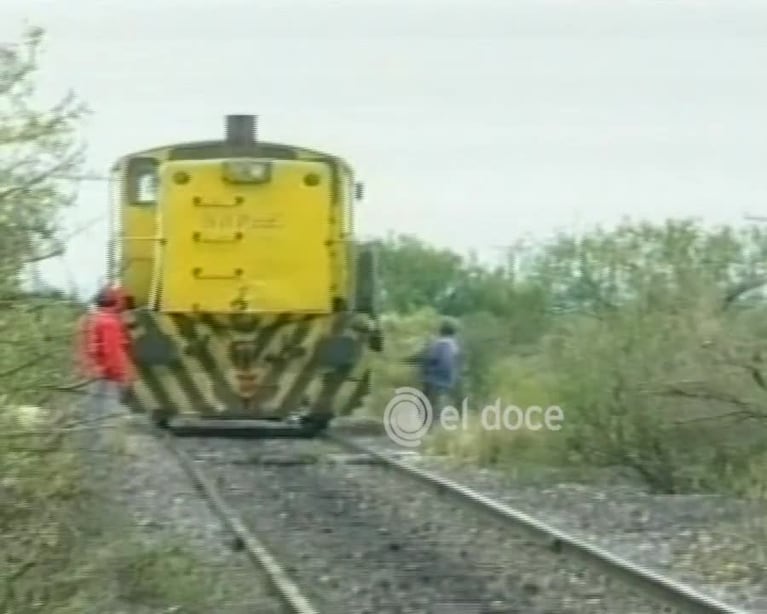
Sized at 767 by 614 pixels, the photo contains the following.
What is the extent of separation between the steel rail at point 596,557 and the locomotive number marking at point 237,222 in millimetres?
3925

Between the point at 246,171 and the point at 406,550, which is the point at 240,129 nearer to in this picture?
the point at 246,171

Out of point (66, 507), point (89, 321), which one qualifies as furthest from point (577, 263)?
point (66, 507)

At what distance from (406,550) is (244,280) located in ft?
28.4

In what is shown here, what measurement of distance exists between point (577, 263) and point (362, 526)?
1370 centimetres

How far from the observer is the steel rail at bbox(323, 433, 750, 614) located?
37.0 ft

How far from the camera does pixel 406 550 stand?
1422 cm

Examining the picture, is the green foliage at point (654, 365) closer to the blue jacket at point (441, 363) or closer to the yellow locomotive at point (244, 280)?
the blue jacket at point (441, 363)

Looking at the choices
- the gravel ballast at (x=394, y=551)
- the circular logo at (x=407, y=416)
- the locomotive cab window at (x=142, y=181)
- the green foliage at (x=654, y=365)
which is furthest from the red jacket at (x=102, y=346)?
the circular logo at (x=407, y=416)

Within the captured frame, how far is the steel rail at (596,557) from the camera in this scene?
1127cm

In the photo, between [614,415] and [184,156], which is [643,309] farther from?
[184,156]

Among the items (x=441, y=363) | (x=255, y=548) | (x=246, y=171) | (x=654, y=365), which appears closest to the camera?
(x=255, y=548)

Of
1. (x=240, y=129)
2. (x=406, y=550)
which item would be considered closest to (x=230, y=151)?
(x=240, y=129)

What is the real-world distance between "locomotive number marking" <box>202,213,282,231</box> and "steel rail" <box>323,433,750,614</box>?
12.9 ft

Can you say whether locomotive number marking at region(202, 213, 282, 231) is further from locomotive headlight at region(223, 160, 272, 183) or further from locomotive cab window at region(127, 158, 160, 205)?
locomotive cab window at region(127, 158, 160, 205)
